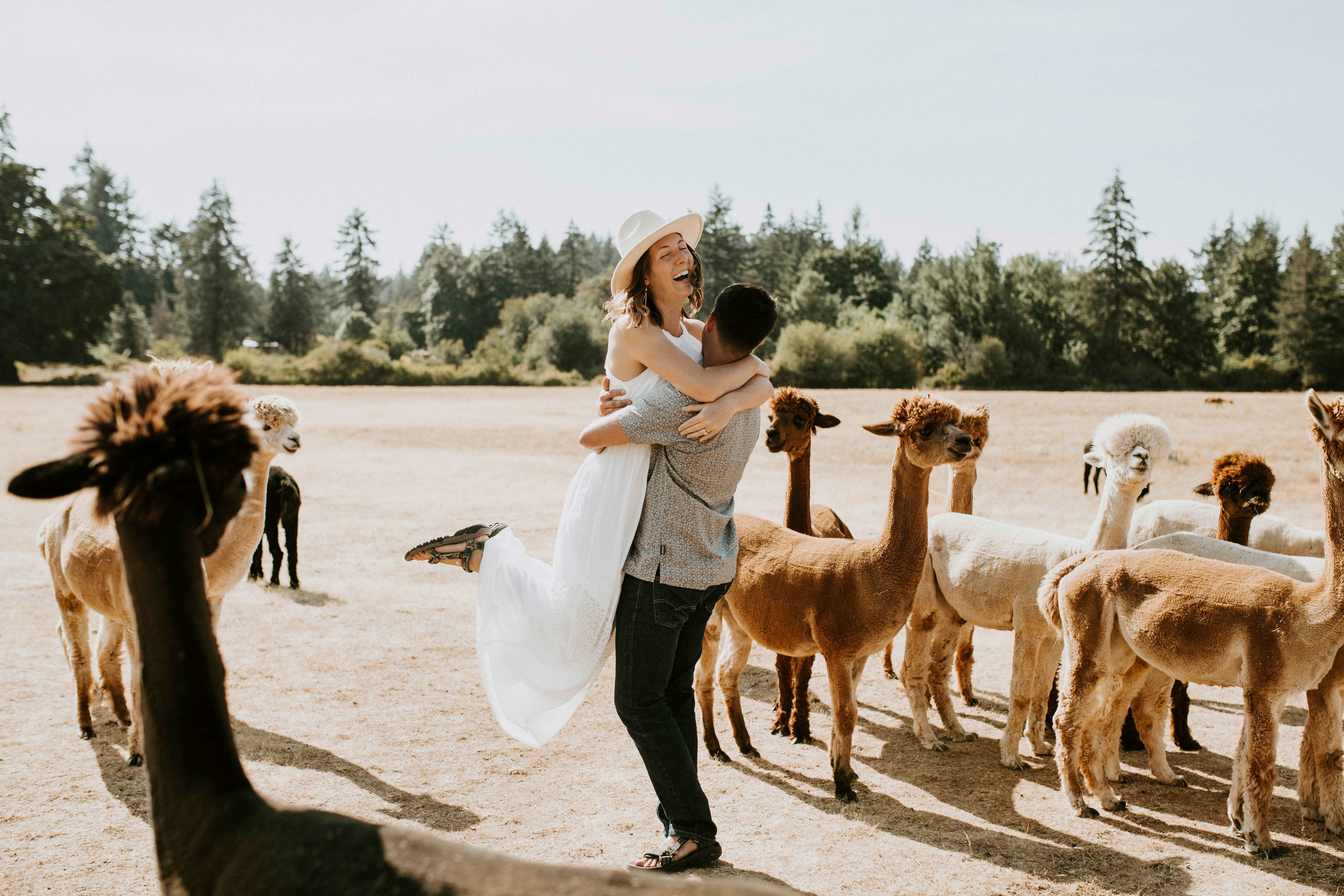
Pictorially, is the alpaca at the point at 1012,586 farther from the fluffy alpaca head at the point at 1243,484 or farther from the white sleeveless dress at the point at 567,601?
the white sleeveless dress at the point at 567,601

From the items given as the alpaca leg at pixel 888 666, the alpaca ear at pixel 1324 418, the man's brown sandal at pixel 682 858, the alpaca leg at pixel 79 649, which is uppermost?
the alpaca ear at pixel 1324 418

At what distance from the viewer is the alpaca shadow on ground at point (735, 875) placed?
3924 mm

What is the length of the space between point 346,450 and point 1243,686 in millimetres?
19876

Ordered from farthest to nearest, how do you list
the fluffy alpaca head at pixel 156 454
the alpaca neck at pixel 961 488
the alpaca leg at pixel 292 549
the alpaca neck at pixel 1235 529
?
the alpaca leg at pixel 292 549 → the alpaca neck at pixel 961 488 → the alpaca neck at pixel 1235 529 → the fluffy alpaca head at pixel 156 454

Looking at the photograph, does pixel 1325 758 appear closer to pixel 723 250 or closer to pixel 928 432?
pixel 928 432

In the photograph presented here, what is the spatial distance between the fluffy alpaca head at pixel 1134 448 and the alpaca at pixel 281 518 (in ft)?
25.0

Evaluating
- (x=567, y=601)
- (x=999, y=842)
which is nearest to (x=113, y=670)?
(x=567, y=601)

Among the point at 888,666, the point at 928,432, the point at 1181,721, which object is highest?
the point at 928,432

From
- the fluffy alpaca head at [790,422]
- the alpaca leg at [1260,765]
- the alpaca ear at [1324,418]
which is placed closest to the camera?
the alpaca leg at [1260,765]

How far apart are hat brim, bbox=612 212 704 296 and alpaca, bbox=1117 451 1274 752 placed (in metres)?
4.18

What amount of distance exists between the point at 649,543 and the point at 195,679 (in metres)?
1.91

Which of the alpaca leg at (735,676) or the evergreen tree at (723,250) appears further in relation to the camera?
the evergreen tree at (723,250)

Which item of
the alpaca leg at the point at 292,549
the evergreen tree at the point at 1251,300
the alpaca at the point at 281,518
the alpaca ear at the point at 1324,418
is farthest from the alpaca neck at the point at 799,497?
the evergreen tree at the point at 1251,300

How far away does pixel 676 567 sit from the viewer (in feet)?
11.6
